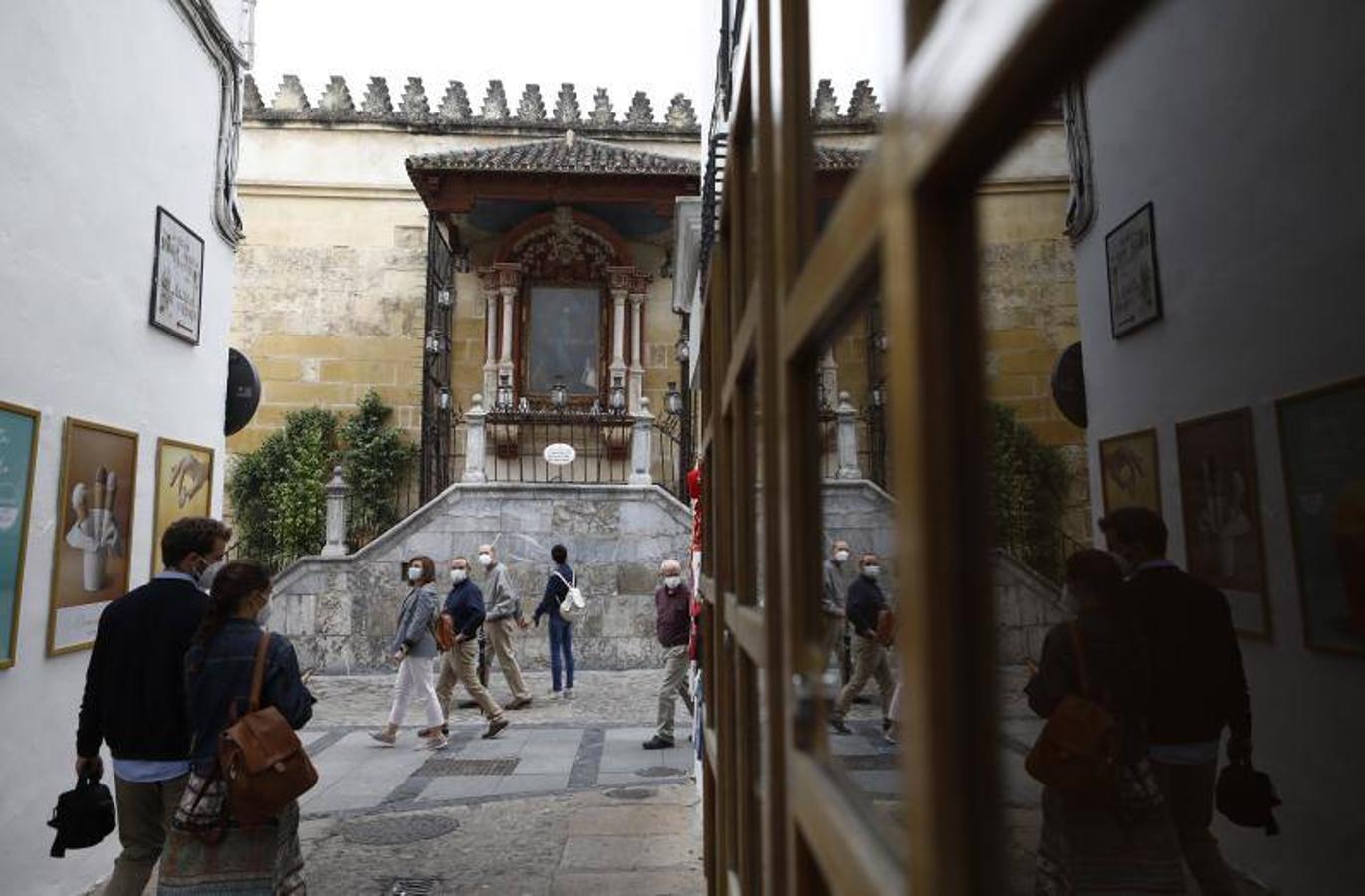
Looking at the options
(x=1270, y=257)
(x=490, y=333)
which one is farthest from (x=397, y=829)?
(x=490, y=333)

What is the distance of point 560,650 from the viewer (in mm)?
10016

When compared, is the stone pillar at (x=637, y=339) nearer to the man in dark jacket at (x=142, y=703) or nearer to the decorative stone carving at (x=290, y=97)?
the decorative stone carving at (x=290, y=97)

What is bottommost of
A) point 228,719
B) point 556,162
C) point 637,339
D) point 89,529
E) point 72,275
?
point 228,719

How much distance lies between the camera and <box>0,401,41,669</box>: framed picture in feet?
11.9

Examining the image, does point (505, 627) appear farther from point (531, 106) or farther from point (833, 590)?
point (531, 106)

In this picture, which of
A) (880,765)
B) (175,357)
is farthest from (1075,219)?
(175,357)

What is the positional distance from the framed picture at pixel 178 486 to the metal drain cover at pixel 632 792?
10.4 ft

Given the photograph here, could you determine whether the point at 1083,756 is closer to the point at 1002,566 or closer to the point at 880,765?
the point at 1002,566

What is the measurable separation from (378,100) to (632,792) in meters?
16.0

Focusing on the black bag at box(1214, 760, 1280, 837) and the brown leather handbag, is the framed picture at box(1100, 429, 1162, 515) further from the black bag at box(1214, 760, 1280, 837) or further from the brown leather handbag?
the brown leather handbag

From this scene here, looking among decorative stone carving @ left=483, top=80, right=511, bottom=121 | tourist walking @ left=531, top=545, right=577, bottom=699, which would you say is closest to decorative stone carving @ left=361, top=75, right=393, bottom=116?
decorative stone carving @ left=483, top=80, right=511, bottom=121

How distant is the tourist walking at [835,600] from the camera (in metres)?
0.89

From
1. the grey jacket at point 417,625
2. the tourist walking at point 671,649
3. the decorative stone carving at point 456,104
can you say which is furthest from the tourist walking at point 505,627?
the decorative stone carving at point 456,104

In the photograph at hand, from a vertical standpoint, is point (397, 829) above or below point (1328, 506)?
below
